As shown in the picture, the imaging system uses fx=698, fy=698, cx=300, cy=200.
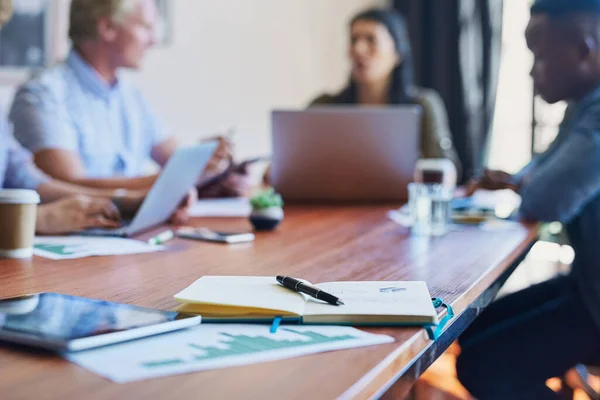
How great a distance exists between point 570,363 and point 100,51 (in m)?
1.82

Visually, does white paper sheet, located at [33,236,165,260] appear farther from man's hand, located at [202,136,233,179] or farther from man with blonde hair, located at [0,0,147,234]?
man's hand, located at [202,136,233,179]

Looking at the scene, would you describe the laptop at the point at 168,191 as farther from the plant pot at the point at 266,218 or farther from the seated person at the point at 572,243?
the seated person at the point at 572,243

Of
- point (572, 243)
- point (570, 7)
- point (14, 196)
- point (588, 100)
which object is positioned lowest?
point (572, 243)

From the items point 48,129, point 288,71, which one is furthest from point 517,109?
point 48,129

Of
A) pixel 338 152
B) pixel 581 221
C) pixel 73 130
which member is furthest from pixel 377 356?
pixel 73 130

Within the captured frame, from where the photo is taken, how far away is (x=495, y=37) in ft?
12.7

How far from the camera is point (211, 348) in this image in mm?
655

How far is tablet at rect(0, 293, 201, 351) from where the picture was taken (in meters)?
0.64

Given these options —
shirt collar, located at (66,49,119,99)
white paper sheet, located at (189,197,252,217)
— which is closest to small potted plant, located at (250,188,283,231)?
white paper sheet, located at (189,197,252,217)

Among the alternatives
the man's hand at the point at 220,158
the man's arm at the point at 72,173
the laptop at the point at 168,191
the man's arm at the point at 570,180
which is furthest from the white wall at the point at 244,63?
the man's arm at the point at 570,180

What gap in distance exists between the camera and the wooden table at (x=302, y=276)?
556mm

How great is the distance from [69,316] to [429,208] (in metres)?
1.08

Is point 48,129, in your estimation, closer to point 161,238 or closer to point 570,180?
point 161,238

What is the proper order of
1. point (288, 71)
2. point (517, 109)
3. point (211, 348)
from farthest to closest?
point (288, 71) → point (517, 109) → point (211, 348)
